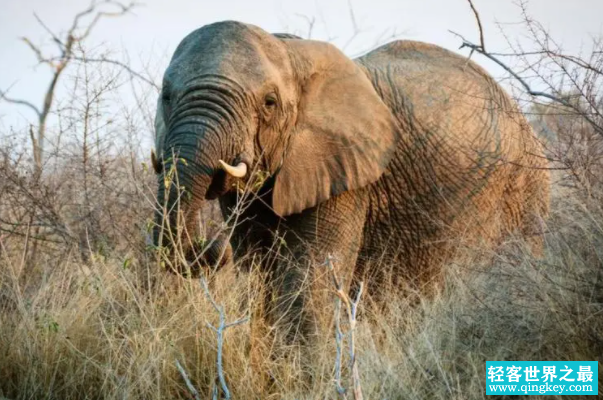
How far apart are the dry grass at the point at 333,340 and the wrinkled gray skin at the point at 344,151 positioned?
42 centimetres

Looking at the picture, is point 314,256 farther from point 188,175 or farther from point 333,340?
point 188,175

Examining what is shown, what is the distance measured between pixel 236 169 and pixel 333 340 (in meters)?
1.10

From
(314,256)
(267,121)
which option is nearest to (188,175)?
(267,121)

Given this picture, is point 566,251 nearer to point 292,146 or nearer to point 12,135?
point 292,146

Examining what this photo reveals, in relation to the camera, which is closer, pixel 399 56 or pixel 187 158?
pixel 187 158

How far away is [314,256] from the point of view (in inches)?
233

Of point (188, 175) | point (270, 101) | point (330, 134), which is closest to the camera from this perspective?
point (188, 175)

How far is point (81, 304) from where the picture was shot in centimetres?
556

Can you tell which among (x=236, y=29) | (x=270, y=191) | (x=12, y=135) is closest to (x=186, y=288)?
(x=270, y=191)

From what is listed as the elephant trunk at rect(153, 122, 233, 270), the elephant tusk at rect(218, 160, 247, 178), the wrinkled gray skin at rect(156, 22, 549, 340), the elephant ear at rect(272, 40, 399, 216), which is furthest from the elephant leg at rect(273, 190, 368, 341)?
the elephant trunk at rect(153, 122, 233, 270)

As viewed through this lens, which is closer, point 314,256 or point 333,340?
point 333,340

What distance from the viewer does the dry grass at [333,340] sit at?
435 centimetres

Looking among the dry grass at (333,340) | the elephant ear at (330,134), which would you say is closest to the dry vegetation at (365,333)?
the dry grass at (333,340)

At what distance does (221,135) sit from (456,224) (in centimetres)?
201
